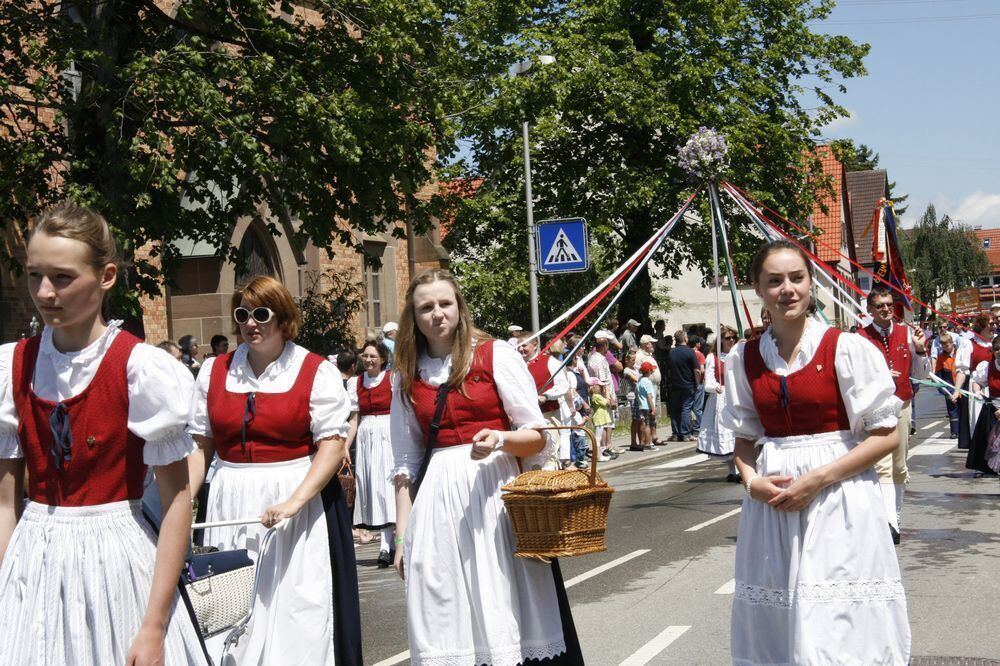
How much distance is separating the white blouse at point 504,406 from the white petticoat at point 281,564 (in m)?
0.41

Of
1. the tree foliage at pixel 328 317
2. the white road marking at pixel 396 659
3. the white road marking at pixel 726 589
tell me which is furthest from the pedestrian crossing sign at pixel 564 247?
the white road marking at pixel 396 659

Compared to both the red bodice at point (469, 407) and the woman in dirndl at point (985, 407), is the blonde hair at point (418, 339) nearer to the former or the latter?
the red bodice at point (469, 407)

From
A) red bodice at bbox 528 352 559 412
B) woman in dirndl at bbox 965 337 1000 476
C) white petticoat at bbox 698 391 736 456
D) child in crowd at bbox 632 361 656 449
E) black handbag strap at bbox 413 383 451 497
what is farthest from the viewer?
child in crowd at bbox 632 361 656 449

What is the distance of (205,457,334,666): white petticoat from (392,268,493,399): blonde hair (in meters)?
0.58

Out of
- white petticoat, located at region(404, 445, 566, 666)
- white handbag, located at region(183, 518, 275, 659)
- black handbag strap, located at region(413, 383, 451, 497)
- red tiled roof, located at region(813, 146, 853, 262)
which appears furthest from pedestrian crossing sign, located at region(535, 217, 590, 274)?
red tiled roof, located at region(813, 146, 853, 262)

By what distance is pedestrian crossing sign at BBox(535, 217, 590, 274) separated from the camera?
52.7ft

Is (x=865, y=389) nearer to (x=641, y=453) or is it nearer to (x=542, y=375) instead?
(x=542, y=375)

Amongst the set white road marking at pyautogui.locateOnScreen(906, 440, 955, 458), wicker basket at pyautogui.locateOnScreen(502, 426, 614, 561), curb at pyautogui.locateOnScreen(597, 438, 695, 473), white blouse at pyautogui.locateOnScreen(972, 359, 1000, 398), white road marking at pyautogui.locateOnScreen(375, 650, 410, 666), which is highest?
white blouse at pyautogui.locateOnScreen(972, 359, 1000, 398)

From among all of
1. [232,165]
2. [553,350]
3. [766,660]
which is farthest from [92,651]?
[553,350]

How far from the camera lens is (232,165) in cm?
1434

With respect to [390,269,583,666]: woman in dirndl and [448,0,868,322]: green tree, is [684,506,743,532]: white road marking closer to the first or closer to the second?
[390,269,583,666]: woman in dirndl

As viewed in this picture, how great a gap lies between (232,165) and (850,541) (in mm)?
11100

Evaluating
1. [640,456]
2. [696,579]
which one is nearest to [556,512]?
[696,579]

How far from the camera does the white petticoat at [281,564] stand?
512 centimetres
